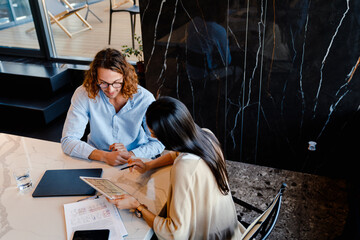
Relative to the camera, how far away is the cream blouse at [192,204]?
1.20 metres

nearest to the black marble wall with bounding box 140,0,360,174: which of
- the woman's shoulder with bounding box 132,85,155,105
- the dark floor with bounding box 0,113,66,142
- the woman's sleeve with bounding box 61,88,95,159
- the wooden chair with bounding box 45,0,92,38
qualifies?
the woman's shoulder with bounding box 132,85,155,105

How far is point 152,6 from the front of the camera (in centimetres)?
248

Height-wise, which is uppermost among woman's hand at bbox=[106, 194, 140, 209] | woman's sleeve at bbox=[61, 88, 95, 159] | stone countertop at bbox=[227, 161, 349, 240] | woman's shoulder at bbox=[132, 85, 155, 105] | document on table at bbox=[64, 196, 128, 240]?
woman's shoulder at bbox=[132, 85, 155, 105]

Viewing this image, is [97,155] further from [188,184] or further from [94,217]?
[188,184]

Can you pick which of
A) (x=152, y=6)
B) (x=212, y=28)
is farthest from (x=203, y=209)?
(x=152, y=6)

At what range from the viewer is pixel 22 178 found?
1461 millimetres

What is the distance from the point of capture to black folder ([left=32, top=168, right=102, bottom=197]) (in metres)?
1.41

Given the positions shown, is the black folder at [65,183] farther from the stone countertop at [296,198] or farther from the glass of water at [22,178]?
the stone countertop at [296,198]

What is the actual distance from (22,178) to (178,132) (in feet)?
2.57

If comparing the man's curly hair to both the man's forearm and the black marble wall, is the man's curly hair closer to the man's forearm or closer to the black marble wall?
the man's forearm

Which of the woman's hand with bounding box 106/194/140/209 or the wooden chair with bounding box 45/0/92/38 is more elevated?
the wooden chair with bounding box 45/0/92/38

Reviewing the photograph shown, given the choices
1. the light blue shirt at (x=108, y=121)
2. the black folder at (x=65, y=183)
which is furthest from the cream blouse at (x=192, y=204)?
the light blue shirt at (x=108, y=121)

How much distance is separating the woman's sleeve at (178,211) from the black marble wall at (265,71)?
145cm

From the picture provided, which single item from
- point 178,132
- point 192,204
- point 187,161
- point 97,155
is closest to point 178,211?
point 192,204
